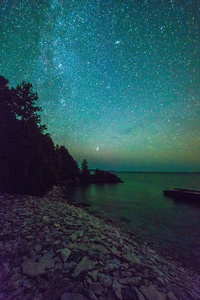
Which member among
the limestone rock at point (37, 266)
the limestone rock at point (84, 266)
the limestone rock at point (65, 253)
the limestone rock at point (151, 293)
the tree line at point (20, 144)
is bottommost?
the limestone rock at point (151, 293)

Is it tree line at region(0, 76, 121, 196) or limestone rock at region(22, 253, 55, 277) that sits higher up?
tree line at region(0, 76, 121, 196)

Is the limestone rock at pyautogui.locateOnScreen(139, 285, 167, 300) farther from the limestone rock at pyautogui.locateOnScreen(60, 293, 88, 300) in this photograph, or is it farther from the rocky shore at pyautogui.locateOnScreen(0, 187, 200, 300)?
the limestone rock at pyautogui.locateOnScreen(60, 293, 88, 300)

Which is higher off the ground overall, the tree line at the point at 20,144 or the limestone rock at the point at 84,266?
the tree line at the point at 20,144

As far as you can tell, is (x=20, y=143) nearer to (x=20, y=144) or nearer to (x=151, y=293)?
(x=20, y=144)

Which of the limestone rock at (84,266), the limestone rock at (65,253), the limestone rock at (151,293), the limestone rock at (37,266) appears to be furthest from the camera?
the limestone rock at (65,253)

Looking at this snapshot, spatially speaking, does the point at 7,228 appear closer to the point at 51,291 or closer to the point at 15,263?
the point at 15,263

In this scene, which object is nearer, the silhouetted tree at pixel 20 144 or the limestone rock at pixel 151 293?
the limestone rock at pixel 151 293

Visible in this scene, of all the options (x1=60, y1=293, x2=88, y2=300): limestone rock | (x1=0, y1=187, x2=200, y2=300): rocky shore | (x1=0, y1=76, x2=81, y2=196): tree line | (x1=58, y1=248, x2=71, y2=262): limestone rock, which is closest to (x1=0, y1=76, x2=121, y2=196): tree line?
(x1=0, y1=76, x2=81, y2=196): tree line

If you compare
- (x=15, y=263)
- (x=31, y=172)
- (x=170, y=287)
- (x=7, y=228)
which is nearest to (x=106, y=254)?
(x=170, y=287)

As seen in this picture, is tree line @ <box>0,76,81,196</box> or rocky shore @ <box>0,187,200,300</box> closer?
rocky shore @ <box>0,187,200,300</box>

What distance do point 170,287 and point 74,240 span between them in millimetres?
3641

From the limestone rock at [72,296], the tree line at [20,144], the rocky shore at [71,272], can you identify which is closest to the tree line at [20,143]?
the tree line at [20,144]

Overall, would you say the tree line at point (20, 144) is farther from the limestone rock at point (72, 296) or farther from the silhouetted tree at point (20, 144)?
the limestone rock at point (72, 296)

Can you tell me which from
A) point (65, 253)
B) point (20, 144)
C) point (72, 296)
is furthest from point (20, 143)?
point (72, 296)
